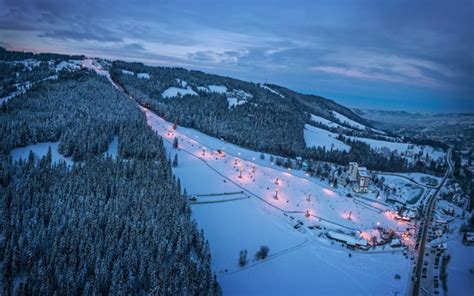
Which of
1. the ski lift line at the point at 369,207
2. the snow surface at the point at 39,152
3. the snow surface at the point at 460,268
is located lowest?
the snow surface at the point at 460,268

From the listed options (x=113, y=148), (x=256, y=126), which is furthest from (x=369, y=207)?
(x=256, y=126)

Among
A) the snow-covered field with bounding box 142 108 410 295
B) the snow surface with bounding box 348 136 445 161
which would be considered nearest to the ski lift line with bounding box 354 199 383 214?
the snow-covered field with bounding box 142 108 410 295

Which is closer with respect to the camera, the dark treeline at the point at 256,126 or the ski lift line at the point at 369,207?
the ski lift line at the point at 369,207

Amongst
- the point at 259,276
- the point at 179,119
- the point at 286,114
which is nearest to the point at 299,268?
the point at 259,276

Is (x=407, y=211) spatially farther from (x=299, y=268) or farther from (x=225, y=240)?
(x=225, y=240)

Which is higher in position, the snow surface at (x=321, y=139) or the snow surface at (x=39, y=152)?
the snow surface at (x=321, y=139)

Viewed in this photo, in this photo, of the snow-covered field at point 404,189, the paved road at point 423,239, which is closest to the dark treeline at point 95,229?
Result: the paved road at point 423,239

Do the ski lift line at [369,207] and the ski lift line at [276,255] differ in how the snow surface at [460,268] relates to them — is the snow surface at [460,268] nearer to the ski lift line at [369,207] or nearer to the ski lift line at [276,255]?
the ski lift line at [369,207]
